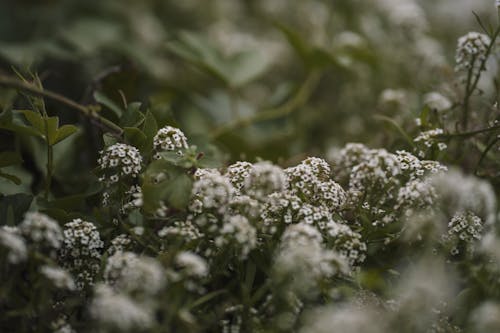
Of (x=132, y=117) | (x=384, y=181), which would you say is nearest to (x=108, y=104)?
(x=132, y=117)

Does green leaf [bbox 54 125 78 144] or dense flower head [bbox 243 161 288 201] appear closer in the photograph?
dense flower head [bbox 243 161 288 201]

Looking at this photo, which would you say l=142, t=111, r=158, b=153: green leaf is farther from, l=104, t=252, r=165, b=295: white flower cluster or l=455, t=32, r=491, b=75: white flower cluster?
l=455, t=32, r=491, b=75: white flower cluster

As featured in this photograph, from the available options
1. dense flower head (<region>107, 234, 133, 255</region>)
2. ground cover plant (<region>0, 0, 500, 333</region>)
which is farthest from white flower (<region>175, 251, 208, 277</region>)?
dense flower head (<region>107, 234, 133, 255</region>)

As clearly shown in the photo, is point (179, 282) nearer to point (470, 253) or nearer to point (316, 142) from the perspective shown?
point (470, 253)

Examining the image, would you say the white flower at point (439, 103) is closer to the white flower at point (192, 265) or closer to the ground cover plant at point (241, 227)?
the ground cover plant at point (241, 227)

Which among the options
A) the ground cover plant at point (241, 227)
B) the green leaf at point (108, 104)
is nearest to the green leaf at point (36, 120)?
the ground cover plant at point (241, 227)

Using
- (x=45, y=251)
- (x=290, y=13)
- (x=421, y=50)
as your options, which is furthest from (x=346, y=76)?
(x=45, y=251)

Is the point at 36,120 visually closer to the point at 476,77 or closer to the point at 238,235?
the point at 238,235
